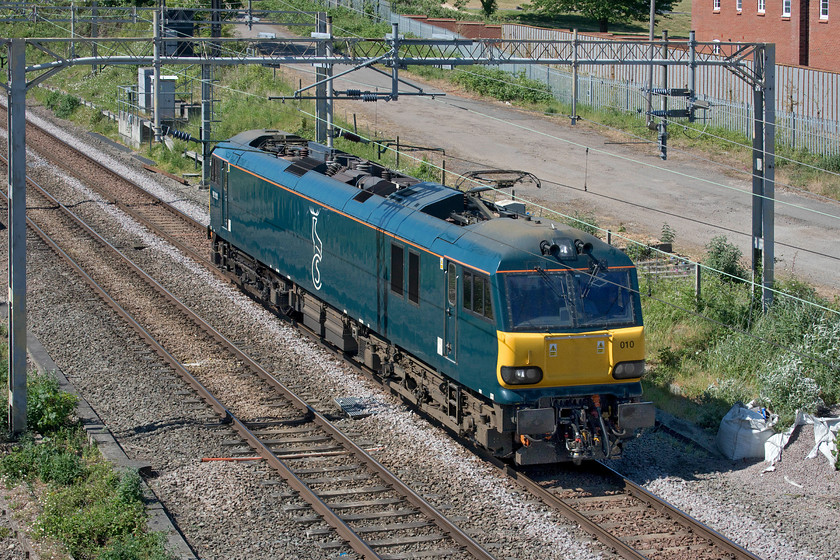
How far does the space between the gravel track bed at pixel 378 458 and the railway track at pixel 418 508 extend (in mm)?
267

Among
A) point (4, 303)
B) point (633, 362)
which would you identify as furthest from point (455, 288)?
point (4, 303)

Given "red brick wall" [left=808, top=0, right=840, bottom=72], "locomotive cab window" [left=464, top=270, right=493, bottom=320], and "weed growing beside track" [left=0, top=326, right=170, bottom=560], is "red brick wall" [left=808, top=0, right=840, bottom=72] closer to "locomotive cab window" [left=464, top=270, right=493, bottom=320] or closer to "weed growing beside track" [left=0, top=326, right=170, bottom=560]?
"locomotive cab window" [left=464, top=270, right=493, bottom=320]

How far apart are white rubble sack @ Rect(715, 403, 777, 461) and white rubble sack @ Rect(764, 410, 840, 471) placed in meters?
0.12

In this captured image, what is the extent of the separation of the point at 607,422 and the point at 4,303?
511 inches

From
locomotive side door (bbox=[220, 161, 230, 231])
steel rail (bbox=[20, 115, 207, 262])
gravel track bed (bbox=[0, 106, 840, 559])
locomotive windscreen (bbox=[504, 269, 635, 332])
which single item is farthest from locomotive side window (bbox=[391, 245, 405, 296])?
steel rail (bbox=[20, 115, 207, 262])

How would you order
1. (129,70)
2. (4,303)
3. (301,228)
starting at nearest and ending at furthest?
1. (301,228)
2. (4,303)
3. (129,70)

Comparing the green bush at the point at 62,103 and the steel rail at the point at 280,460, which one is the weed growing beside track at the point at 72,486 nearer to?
the steel rail at the point at 280,460

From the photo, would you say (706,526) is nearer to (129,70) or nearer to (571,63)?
(571,63)

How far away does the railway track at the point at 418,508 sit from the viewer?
11141mm

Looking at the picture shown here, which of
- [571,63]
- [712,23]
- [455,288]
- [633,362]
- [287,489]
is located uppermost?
[712,23]

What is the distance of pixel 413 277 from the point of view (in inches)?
570

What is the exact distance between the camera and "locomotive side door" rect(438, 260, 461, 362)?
43.7 ft

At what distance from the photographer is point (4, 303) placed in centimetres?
2034

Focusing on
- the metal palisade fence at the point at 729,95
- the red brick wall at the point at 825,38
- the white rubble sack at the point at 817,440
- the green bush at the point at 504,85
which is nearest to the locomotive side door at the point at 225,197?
the white rubble sack at the point at 817,440
